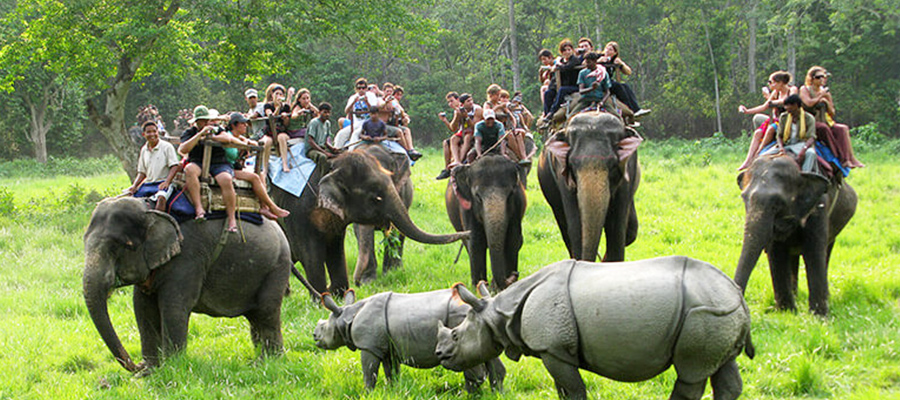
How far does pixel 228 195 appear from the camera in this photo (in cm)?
763

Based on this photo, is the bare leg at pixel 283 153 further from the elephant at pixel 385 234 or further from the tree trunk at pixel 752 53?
the tree trunk at pixel 752 53

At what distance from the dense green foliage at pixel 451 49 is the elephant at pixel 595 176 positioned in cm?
1166

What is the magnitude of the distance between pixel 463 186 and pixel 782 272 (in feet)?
12.7

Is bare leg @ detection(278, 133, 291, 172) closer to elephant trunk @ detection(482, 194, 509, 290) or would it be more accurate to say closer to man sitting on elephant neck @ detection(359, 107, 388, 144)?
man sitting on elephant neck @ detection(359, 107, 388, 144)

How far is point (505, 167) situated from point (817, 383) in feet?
14.5

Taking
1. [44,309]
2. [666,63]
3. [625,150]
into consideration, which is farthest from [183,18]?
[666,63]

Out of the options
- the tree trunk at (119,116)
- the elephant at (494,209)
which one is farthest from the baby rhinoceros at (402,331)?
the tree trunk at (119,116)

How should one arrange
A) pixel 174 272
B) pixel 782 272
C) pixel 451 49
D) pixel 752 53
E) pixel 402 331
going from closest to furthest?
pixel 402 331, pixel 174 272, pixel 782 272, pixel 752 53, pixel 451 49

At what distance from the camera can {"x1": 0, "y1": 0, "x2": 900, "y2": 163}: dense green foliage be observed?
62.0ft

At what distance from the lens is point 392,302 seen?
6391mm

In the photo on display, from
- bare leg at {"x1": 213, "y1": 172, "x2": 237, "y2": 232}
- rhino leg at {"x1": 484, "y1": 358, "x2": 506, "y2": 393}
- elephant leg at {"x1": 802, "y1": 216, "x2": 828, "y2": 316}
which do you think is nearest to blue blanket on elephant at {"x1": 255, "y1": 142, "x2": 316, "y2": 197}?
bare leg at {"x1": 213, "y1": 172, "x2": 237, "y2": 232}

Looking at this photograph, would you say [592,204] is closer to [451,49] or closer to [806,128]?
[806,128]

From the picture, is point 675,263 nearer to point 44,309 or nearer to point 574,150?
point 574,150

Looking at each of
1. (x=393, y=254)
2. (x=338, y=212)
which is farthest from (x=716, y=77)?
(x=338, y=212)
